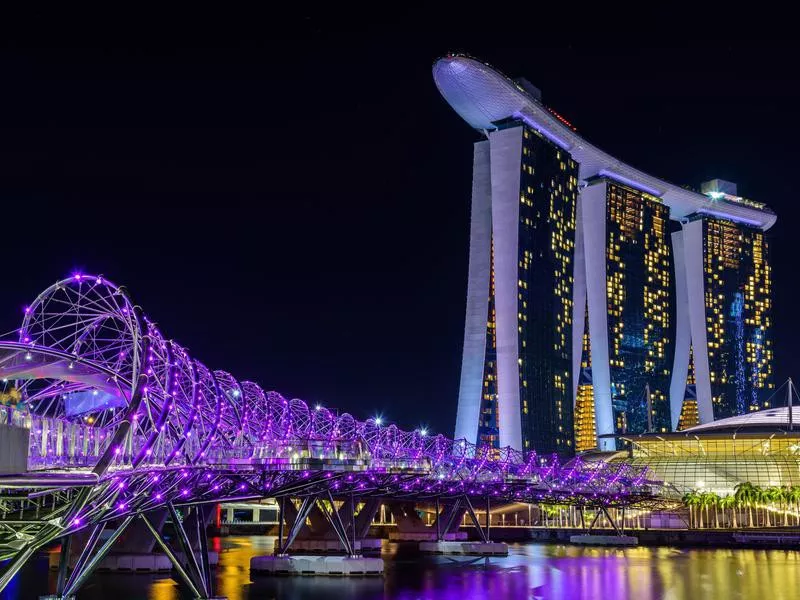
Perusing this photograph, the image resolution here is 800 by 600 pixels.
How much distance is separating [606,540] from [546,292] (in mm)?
60121

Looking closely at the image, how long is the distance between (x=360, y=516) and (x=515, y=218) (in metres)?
77.3

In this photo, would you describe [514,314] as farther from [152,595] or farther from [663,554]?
[152,595]

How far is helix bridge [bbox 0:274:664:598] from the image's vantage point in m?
37.5

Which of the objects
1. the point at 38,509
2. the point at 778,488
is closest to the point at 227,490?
the point at 38,509

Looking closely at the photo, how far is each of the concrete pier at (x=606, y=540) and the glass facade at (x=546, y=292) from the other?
37.2 metres

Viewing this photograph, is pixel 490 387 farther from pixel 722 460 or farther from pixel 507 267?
pixel 722 460

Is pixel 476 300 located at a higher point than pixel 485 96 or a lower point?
lower

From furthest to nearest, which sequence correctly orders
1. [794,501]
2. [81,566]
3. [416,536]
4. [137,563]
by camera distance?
[794,501] → [416,536] → [137,563] → [81,566]

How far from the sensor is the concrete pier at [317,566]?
77.1m

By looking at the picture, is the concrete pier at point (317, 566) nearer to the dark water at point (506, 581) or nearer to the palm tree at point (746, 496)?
the dark water at point (506, 581)

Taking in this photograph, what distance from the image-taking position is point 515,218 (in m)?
169

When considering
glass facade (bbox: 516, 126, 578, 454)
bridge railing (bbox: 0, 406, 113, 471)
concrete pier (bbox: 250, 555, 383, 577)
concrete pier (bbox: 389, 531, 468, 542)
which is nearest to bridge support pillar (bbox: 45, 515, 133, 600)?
bridge railing (bbox: 0, 406, 113, 471)

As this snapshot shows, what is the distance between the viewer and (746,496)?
13588 cm

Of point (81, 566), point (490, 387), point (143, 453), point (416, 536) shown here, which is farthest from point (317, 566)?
point (490, 387)
